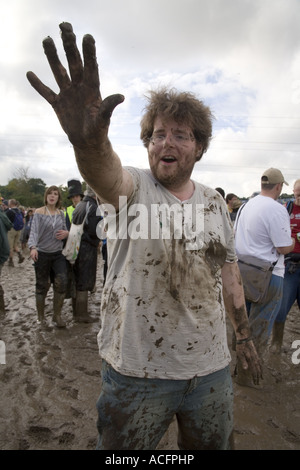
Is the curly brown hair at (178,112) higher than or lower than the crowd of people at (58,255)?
higher

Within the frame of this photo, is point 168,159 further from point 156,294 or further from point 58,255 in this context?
point 58,255

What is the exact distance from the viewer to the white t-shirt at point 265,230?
9.93 ft

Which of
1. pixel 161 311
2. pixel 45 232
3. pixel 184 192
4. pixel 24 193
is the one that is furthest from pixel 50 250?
pixel 24 193

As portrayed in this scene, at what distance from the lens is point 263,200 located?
318 cm

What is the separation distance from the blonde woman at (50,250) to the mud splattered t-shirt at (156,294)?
3.25 m

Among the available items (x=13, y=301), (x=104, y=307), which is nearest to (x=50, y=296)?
(x=13, y=301)

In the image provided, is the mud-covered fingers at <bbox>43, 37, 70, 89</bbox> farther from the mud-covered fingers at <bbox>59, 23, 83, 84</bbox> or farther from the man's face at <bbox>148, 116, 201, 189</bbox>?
the man's face at <bbox>148, 116, 201, 189</bbox>

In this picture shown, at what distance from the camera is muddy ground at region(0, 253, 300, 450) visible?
7.80 feet

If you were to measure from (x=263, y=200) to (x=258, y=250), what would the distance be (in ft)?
1.66

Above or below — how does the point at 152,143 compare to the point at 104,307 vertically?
above

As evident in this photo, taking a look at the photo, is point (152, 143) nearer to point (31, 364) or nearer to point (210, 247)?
point (210, 247)

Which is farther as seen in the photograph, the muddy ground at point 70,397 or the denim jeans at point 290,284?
the denim jeans at point 290,284

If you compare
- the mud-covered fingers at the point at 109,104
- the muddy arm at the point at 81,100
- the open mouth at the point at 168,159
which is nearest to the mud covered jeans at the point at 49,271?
the open mouth at the point at 168,159

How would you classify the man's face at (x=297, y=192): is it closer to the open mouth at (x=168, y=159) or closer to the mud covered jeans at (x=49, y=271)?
the open mouth at (x=168, y=159)
